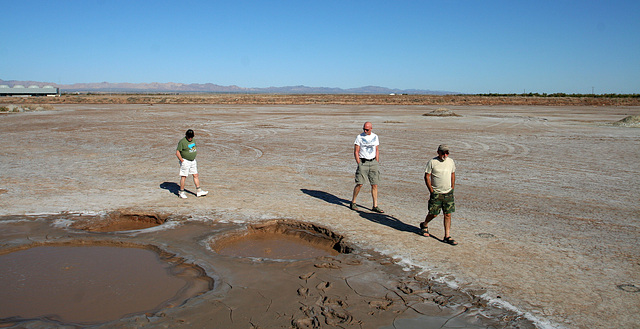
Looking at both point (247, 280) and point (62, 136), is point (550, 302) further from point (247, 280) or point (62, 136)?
point (62, 136)

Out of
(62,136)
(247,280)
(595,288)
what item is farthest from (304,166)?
(62,136)

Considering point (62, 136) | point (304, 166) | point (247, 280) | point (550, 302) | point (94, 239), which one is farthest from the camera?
point (62, 136)

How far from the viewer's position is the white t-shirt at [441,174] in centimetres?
736

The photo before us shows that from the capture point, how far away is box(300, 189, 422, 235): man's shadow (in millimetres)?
8211

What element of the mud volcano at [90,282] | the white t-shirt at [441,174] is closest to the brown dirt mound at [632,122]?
the white t-shirt at [441,174]

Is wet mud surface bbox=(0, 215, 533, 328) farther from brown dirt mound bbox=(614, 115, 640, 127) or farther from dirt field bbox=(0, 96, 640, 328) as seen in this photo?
brown dirt mound bbox=(614, 115, 640, 127)

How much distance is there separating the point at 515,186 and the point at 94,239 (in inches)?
377

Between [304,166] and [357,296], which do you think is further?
[304,166]

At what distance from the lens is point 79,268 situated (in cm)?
637

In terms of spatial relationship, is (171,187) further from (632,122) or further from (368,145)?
(632,122)

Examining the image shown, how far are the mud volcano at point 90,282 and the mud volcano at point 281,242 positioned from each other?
1.09 m

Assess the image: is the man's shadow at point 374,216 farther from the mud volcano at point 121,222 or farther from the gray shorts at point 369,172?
the mud volcano at point 121,222

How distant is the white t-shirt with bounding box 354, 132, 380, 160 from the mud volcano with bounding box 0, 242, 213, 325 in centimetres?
432

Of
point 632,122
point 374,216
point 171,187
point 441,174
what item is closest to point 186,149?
point 171,187
